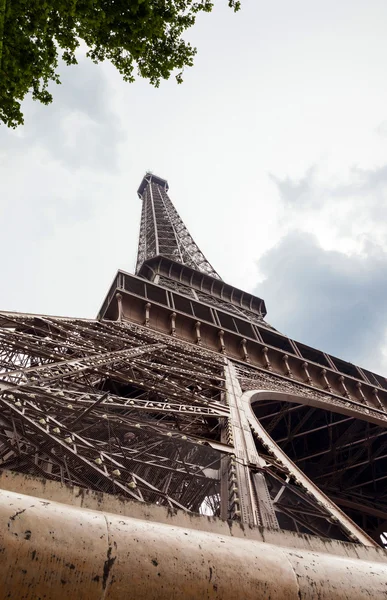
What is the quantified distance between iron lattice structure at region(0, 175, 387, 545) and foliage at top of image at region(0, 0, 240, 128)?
5.09 metres

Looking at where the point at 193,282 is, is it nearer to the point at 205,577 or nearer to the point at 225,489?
the point at 225,489

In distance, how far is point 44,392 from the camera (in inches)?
260

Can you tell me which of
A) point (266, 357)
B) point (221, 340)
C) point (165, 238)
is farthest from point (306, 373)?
point (165, 238)

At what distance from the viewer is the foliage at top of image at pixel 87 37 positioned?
7578mm

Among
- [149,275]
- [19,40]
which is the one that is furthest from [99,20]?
[149,275]

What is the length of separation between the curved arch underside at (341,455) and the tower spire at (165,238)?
77.9 feet

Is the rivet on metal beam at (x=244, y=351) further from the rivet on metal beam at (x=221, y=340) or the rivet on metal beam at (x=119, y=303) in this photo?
the rivet on metal beam at (x=119, y=303)

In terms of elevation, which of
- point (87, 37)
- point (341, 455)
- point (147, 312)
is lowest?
point (341, 455)

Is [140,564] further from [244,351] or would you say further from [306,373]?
[306,373]

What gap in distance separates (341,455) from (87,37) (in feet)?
67.8

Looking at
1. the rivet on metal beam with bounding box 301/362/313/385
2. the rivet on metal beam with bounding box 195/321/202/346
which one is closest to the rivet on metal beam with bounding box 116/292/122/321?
the rivet on metal beam with bounding box 195/321/202/346

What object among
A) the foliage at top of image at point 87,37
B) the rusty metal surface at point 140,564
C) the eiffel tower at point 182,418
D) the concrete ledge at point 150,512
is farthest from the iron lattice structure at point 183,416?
the foliage at top of image at point 87,37

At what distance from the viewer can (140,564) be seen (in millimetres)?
2254

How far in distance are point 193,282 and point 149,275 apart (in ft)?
12.1
